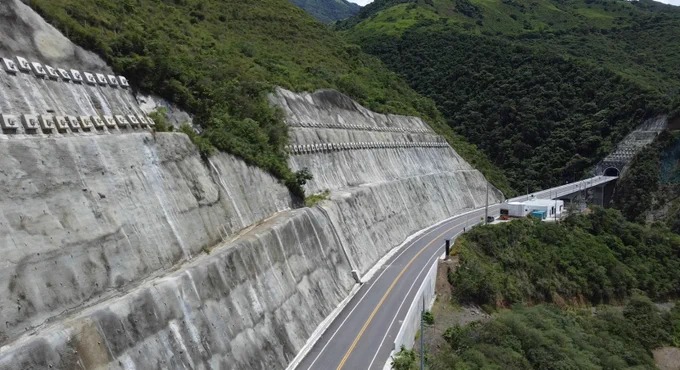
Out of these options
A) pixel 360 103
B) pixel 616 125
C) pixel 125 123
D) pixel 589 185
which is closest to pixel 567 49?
pixel 616 125

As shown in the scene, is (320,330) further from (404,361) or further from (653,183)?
(653,183)

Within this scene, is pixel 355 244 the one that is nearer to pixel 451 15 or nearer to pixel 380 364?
pixel 380 364

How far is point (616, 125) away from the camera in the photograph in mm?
98438

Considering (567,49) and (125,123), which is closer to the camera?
(125,123)

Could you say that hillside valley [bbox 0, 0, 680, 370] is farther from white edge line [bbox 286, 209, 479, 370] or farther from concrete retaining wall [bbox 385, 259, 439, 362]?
concrete retaining wall [bbox 385, 259, 439, 362]

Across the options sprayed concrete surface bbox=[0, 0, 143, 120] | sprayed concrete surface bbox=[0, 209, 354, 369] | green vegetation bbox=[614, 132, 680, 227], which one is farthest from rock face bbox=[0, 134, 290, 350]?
green vegetation bbox=[614, 132, 680, 227]

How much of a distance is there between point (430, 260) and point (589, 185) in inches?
2048

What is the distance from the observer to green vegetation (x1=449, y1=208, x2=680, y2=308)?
45484mm

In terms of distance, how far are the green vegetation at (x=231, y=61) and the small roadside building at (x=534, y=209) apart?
19.4 m

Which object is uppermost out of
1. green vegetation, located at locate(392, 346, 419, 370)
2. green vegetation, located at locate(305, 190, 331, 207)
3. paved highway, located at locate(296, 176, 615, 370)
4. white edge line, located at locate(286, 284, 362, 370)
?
green vegetation, located at locate(305, 190, 331, 207)

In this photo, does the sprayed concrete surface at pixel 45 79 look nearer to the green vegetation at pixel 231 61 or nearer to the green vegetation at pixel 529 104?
the green vegetation at pixel 231 61

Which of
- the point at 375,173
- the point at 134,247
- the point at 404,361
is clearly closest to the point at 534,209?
the point at 375,173

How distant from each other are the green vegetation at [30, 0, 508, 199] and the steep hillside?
1285cm

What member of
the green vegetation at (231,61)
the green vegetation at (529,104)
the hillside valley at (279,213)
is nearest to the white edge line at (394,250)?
the hillside valley at (279,213)
